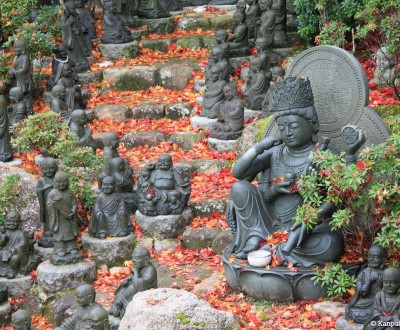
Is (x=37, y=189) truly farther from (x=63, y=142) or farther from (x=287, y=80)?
(x=287, y=80)

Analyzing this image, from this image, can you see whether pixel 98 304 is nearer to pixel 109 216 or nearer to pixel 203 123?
pixel 109 216

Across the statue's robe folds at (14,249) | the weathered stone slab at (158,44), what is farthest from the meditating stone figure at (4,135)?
the weathered stone slab at (158,44)

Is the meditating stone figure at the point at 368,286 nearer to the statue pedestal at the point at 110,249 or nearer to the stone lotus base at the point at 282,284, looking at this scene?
the stone lotus base at the point at 282,284

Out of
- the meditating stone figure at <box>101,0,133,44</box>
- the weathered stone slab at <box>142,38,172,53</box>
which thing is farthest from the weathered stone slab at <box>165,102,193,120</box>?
the meditating stone figure at <box>101,0,133,44</box>

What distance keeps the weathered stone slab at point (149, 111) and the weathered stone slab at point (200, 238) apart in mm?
4501

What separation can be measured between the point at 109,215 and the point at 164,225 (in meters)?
0.84

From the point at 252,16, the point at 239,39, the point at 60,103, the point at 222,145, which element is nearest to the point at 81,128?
the point at 60,103

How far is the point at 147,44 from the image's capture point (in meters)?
22.9

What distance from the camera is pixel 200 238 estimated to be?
53.2 ft

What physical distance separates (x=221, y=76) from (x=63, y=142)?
143 inches

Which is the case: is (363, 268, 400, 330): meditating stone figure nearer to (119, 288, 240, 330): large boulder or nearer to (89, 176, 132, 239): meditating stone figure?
(119, 288, 240, 330): large boulder

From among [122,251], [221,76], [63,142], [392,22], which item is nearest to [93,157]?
[63,142]

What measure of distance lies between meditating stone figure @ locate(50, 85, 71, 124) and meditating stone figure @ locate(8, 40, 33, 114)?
3.76 ft

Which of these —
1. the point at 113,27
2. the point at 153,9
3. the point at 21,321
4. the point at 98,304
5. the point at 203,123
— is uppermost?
the point at 153,9
